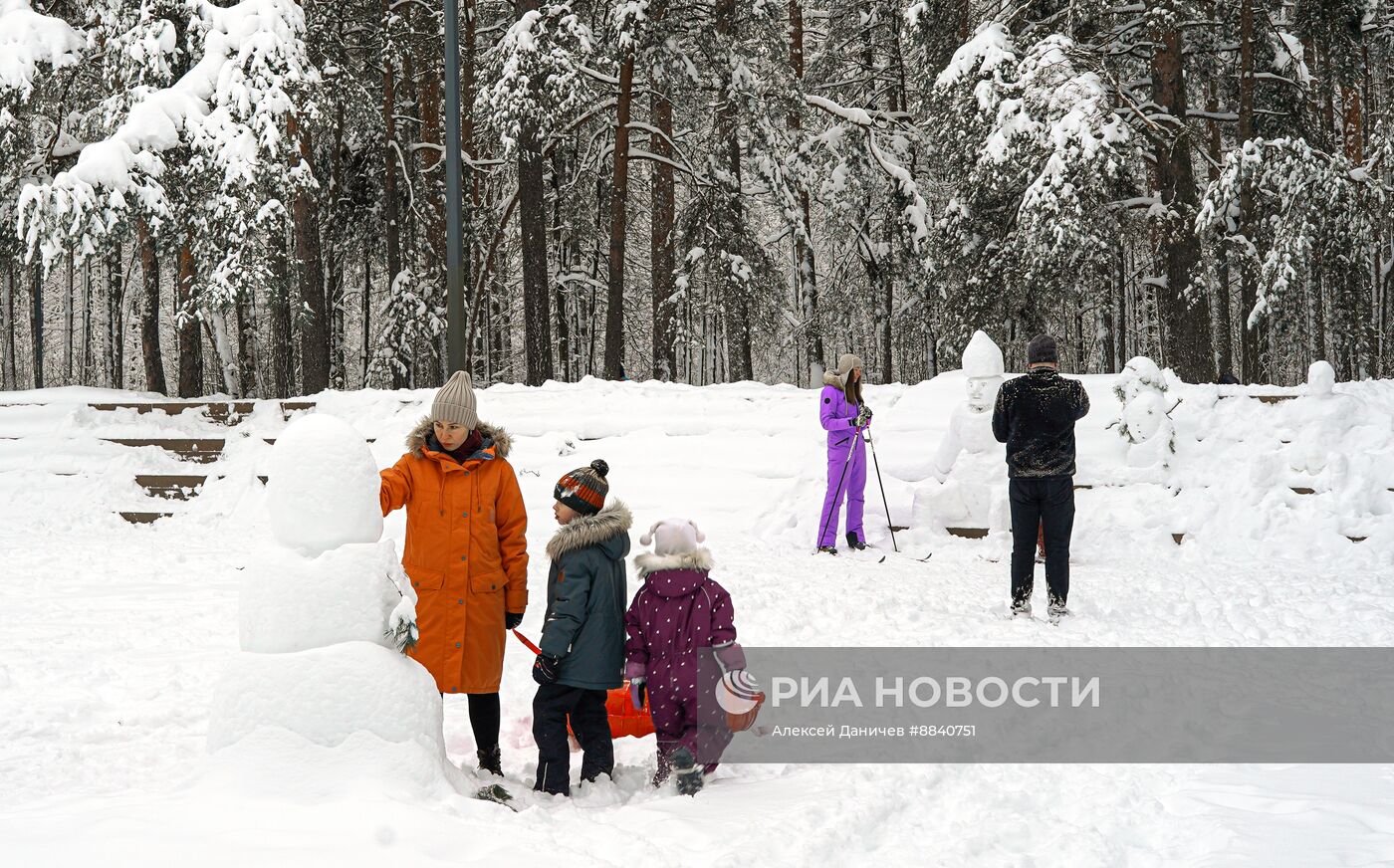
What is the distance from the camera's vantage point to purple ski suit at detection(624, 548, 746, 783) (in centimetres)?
414

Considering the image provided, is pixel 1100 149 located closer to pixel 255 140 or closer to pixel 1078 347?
pixel 255 140

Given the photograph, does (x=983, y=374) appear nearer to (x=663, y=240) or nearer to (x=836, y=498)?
(x=836, y=498)

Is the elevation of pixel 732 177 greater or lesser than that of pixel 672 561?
greater

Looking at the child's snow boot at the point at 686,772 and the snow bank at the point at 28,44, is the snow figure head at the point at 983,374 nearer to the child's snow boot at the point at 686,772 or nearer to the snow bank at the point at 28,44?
the child's snow boot at the point at 686,772

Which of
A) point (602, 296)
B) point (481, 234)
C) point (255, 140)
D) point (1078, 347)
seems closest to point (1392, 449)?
point (255, 140)

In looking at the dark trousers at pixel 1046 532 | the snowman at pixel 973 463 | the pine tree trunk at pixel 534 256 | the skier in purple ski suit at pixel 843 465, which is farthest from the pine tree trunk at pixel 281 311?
the dark trousers at pixel 1046 532

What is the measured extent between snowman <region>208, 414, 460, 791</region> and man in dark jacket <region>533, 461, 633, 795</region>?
49 centimetres

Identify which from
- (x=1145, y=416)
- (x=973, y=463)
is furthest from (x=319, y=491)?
(x=1145, y=416)

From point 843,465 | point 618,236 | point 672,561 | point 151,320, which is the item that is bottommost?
point 672,561

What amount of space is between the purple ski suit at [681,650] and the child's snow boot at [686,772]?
0.07m

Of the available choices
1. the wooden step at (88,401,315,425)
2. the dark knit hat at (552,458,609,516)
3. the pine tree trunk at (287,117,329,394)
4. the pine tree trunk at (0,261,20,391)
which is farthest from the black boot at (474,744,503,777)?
the pine tree trunk at (0,261,20,391)

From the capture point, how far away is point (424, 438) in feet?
14.0

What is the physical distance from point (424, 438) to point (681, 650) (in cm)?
140

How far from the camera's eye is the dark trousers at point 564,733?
395 centimetres
